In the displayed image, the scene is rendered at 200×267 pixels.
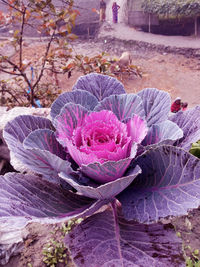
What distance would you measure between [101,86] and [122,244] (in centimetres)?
52

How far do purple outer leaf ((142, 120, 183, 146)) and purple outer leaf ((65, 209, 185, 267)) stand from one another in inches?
9.8

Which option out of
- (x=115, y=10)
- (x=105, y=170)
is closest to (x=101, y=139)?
(x=105, y=170)

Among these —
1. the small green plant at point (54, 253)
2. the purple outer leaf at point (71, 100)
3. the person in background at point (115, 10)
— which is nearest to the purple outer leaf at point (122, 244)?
the purple outer leaf at point (71, 100)

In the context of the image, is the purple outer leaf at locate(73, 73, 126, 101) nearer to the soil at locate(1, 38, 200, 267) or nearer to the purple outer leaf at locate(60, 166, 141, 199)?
the purple outer leaf at locate(60, 166, 141, 199)

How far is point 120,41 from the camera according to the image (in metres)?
7.60

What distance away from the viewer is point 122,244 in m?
0.68

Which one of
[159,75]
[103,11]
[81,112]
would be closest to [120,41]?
[103,11]

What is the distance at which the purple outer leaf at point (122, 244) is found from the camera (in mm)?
631

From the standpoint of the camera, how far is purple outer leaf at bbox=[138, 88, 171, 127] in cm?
81

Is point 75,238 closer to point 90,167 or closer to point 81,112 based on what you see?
point 90,167

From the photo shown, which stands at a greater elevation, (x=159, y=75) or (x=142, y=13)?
(x=142, y=13)

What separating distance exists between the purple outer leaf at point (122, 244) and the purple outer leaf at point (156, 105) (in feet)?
1.09

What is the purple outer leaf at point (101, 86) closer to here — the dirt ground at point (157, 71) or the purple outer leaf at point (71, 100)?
the purple outer leaf at point (71, 100)

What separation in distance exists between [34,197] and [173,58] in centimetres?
674
